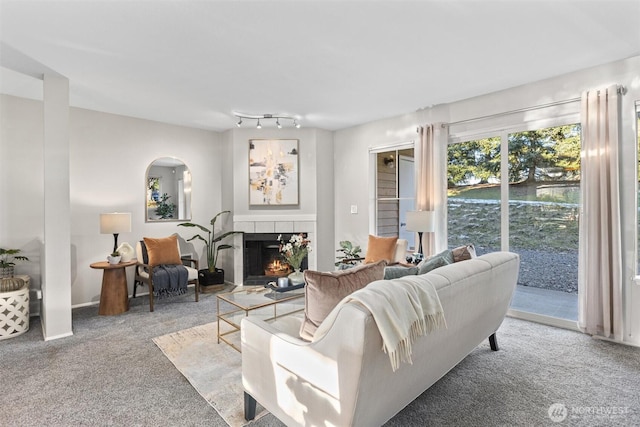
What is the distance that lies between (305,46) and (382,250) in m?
2.70

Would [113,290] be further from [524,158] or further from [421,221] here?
[524,158]

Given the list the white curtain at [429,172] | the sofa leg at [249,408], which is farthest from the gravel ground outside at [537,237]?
the sofa leg at [249,408]

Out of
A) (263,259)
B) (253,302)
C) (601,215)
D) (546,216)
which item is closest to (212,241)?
(263,259)

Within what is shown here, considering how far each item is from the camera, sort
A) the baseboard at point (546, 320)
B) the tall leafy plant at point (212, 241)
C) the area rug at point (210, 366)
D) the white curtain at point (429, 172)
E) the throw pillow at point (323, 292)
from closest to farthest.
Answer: the throw pillow at point (323, 292) < the area rug at point (210, 366) < the baseboard at point (546, 320) < the white curtain at point (429, 172) < the tall leafy plant at point (212, 241)

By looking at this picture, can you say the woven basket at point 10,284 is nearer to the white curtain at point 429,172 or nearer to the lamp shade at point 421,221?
the lamp shade at point 421,221

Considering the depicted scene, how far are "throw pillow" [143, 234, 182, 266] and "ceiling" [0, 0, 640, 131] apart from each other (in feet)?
5.96

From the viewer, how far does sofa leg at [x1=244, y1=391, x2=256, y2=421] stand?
Answer: 2.00 metres

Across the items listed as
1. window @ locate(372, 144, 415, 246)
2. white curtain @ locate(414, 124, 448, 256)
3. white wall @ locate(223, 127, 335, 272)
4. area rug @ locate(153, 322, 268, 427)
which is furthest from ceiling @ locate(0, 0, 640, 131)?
area rug @ locate(153, 322, 268, 427)

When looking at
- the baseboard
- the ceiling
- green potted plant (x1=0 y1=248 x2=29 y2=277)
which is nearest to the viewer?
the ceiling

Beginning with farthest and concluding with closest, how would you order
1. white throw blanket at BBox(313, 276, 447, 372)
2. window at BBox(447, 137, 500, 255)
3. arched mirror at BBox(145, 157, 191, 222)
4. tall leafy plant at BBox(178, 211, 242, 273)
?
tall leafy plant at BBox(178, 211, 242, 273), arched mirror at BBox(145, 157, 191, 222), window at BBox(447, 137, 500, 255), white throw blanket at BBox(313, 276, 447, 372)

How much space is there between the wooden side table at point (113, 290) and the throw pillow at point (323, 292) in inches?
126

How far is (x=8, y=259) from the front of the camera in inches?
153

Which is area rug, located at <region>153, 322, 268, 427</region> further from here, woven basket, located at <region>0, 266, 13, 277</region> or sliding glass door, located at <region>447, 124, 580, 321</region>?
sliding glass door, located at <region>447, 124, 580, 321</region>

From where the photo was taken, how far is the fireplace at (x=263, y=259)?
18.1 feet
